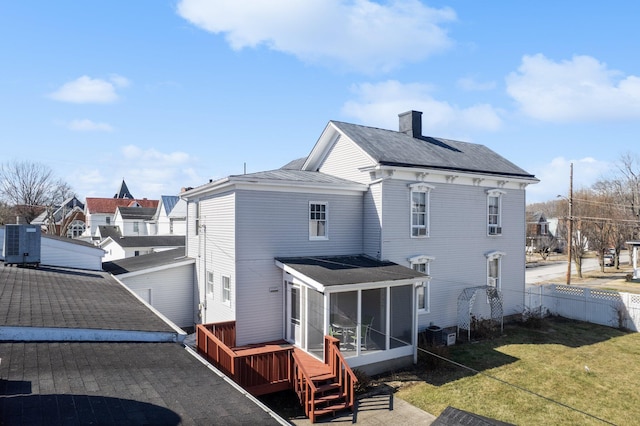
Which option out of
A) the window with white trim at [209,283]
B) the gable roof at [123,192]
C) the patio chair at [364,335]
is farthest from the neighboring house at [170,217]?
the gable roof at [123,192]

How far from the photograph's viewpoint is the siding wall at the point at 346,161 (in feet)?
55.6

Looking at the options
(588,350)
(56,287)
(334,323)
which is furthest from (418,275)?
(56,287)

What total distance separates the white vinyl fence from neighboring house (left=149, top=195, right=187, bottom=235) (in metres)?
31.7

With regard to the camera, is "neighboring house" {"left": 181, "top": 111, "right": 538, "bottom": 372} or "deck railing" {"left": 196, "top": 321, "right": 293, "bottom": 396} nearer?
"deck railing" {"left": 196, "top": 321, "right": 293, "bottom": 396}

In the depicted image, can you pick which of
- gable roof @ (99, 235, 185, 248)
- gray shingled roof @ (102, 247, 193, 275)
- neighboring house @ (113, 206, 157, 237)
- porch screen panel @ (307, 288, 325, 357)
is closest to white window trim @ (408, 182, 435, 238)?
porch screen panel @ (307, 288, 325, 357)

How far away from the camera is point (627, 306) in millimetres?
19516

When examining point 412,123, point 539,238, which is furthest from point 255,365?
point 539,238

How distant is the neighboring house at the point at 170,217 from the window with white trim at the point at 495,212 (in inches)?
1174

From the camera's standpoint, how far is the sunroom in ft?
42.3

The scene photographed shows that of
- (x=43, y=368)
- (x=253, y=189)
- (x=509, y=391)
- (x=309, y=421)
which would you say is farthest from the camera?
(x=253, y=189)

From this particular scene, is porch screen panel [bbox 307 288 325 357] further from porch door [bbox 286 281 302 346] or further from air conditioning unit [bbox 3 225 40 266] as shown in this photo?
air conditioning unit [bbox 3 225 40 266]

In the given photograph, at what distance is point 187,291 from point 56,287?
256 inches

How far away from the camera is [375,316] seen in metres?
15.9

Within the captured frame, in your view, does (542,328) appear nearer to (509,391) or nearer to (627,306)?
(627,306)
